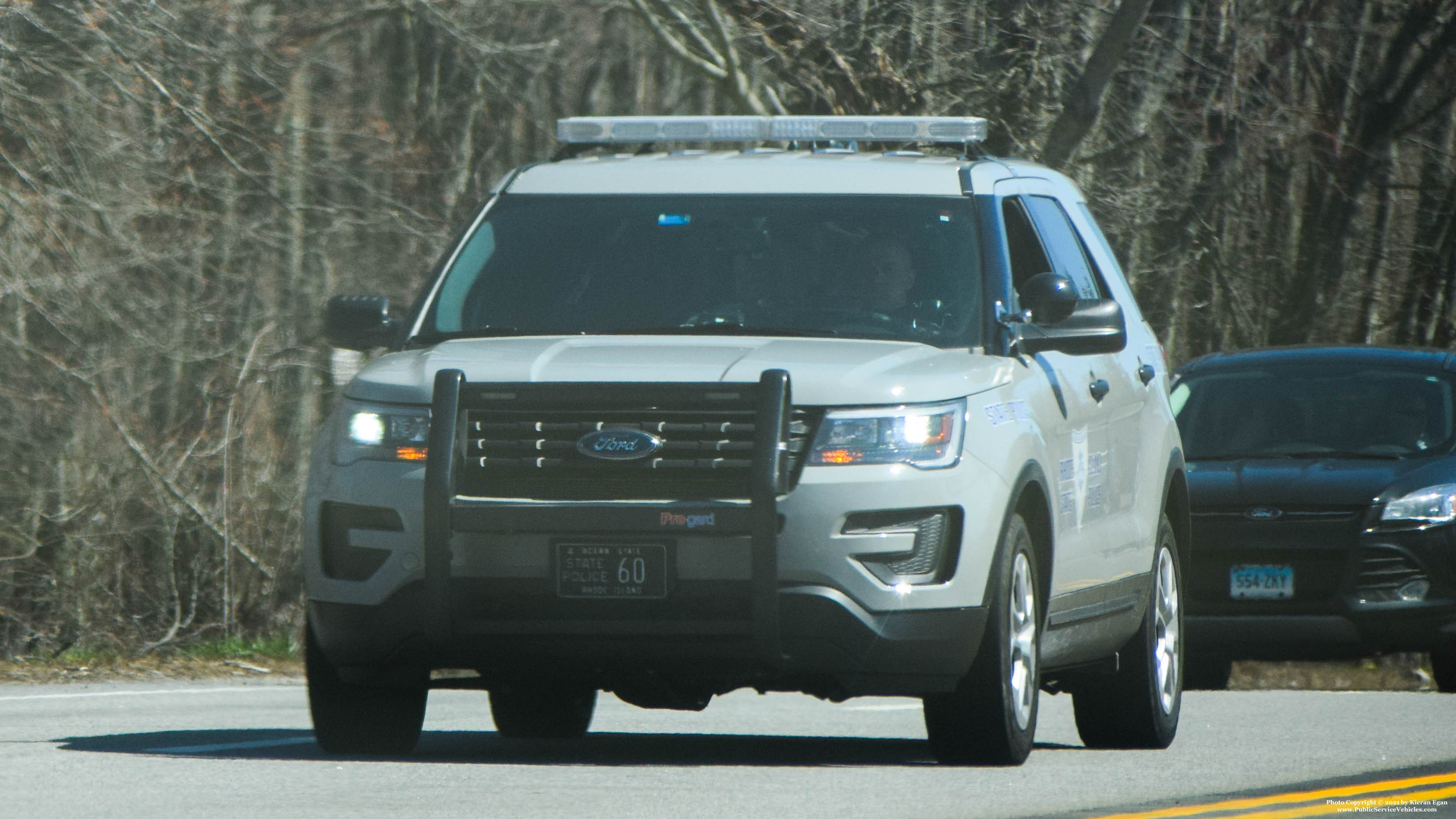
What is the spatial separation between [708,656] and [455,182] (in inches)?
511

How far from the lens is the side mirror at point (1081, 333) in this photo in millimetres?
8438

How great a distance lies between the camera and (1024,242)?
30.0 ft

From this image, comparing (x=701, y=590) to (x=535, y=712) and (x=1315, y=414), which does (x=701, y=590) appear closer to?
(x=535, y=712)

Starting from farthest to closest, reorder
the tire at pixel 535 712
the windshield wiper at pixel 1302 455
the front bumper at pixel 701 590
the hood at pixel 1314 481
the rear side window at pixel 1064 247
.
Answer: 1. the windshield wiper at pixel 1302 455
2. the hood at pixel 1314 481
3. the tire at pixel 535 712
4. the rear side window at pixel 1064 247
5. the front bumper at pixel 701 590

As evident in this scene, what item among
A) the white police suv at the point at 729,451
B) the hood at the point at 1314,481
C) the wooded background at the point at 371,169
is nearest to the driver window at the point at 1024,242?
the white police suv at the point at 729,451

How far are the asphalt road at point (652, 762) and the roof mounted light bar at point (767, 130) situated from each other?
208 cm

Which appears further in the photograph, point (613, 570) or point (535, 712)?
point (535, 712)

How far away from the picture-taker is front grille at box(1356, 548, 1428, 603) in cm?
1291

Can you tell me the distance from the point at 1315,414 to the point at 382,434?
7279 mm

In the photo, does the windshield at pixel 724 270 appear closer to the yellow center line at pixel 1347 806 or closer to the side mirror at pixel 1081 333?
the side mirror at pixel 1081 333

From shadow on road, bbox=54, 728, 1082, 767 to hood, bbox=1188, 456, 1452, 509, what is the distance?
11.9 feet

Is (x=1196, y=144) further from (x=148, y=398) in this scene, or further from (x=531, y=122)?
(x=148, y=398)

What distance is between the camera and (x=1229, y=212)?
21469 mm

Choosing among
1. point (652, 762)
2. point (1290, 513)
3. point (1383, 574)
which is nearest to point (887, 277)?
point (652, 762)
